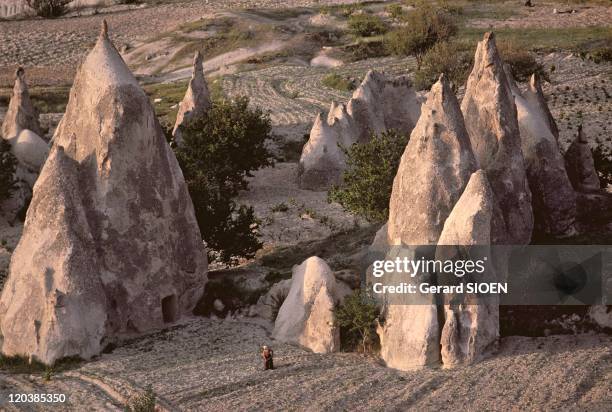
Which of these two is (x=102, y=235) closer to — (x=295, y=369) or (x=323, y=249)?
(x=295, y=369)

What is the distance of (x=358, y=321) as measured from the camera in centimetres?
2406

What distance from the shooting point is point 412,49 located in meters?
80.6

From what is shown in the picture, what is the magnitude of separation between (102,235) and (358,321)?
726cm

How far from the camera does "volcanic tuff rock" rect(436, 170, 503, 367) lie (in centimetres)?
2275

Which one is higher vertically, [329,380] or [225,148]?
[225,148]

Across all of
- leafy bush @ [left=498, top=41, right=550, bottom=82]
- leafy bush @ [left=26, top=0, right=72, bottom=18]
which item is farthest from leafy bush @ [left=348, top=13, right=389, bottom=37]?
leafy bush @ [left=26, top=0, right=72, bottom=18]

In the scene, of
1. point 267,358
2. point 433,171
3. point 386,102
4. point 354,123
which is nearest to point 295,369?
point 267,358

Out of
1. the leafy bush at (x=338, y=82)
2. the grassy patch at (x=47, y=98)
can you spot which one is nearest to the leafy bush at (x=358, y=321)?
the grassy patch at (x=47, y=98)

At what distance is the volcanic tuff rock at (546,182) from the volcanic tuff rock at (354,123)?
15.3 m

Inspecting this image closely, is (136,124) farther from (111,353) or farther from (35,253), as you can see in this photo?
(111,353)

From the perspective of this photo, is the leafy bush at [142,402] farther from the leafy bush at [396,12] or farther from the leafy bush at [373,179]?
the leafy bush at [396,12]

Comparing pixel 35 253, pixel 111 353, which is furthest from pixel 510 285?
pixel 35 253

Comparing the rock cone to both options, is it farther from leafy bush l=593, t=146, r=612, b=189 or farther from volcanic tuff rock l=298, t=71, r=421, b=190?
leafy bush l=593, t=146, r=612, b=189

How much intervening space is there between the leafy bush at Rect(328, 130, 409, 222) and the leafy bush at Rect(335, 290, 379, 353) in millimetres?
7887
